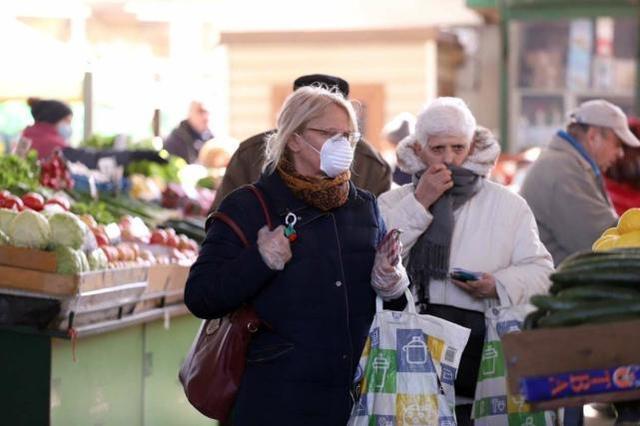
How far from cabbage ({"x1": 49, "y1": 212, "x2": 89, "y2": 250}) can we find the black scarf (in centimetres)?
185

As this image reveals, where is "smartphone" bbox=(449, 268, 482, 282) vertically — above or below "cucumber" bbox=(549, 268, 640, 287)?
below

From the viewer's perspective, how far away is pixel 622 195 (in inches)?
334

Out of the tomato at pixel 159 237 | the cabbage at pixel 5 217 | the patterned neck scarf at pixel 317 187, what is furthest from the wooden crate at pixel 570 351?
the tomato at pixel 159 237

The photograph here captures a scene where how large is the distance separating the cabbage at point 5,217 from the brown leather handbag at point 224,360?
218cm

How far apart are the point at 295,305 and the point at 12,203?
9.93 feet

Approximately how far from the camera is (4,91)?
1329cm

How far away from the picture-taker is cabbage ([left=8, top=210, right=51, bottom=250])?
6297 mm

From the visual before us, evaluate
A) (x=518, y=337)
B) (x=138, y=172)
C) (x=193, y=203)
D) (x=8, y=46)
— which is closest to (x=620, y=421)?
(x=518, y=337)

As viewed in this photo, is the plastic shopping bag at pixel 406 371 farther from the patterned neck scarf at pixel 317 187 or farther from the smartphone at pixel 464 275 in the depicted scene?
the smartphone at pixel 464 275

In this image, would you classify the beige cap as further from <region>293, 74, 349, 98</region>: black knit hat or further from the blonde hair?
the blonde hair

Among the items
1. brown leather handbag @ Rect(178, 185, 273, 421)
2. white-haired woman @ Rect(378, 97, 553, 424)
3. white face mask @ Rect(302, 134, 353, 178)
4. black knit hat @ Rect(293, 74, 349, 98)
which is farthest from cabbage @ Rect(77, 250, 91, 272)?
white face mask @ Rect(302, 134, 353, 178)

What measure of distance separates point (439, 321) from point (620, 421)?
0.76 meters

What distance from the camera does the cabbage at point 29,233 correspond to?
6.30 meters

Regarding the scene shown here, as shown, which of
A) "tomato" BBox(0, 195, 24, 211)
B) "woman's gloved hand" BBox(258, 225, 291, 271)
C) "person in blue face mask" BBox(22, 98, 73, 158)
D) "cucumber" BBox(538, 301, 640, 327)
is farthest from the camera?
"person in blue face mask" BBox(22, 98, 73, 158)
